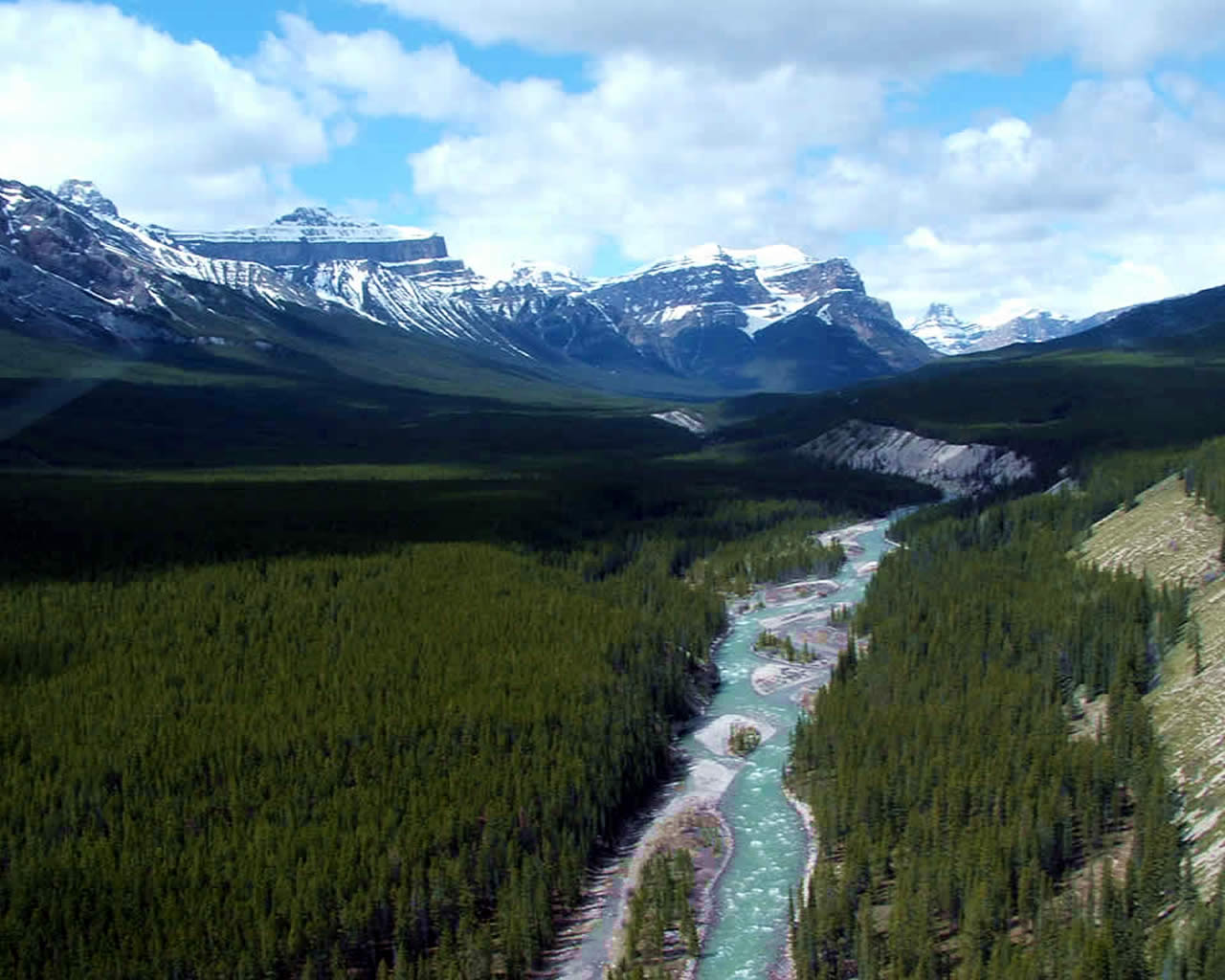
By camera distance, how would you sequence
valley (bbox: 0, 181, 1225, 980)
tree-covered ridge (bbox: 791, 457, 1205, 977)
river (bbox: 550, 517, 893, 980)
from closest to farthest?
tree-covered ridge (bbox: 791, 457, 1205, 977)
valley (bbox: 0, 181, 1225, 980)
river (bbox: 550, 517, 893, 980)

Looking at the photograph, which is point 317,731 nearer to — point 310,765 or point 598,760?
point 310,765

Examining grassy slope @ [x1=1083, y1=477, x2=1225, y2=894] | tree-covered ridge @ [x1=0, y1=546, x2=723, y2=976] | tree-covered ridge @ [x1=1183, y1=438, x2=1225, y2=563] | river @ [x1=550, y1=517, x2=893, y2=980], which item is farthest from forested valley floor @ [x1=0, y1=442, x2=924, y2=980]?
tree-covered ridge @ [x1=1183, y1=438, x2=1225, y2=563]

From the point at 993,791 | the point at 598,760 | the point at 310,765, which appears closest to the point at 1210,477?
the point at 993,791

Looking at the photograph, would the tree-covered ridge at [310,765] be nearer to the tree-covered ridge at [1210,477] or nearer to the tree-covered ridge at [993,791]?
the tree-covered ridge at [993,791]

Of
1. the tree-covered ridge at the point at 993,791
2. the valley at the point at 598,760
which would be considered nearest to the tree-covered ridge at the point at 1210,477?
the valley at the point at 598,760

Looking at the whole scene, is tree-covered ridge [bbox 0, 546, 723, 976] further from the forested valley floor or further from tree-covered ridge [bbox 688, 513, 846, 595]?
tree-covered ridge [bbox 688, 513, 846, 595]

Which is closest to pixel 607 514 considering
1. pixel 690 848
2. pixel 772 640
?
pixel 772 640
